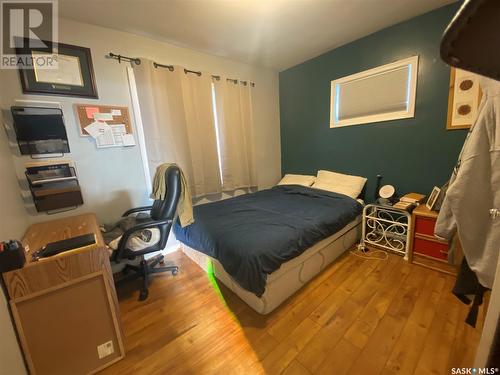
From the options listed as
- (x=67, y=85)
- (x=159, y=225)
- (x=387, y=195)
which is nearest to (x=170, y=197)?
(x=159, y=225)

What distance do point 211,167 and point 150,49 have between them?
4.91ft

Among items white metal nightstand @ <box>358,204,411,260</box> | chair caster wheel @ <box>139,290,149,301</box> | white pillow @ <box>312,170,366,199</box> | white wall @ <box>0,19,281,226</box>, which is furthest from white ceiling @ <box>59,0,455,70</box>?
chair caster wheel @ <box>139,290,149,301</box>

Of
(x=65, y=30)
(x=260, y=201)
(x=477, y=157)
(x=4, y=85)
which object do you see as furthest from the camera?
(x=260, y=201)

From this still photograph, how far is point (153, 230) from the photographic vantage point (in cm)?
193

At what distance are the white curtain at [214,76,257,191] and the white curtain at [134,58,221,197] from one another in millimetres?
145

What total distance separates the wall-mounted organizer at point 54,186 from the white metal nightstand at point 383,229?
3.06 meters

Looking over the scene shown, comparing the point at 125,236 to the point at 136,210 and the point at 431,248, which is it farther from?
the point at 431,248

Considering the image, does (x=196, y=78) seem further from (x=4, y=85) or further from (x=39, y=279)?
(x=39, y=279)

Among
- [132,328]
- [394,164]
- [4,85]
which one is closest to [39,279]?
[132,328]

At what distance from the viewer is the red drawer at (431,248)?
1.98 metres

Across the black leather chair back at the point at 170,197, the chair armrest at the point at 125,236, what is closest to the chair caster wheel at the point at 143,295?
the chair armrest at the point at 125,236

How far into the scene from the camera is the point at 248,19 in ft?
6.80

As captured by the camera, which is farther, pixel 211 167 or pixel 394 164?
pixel 211 167

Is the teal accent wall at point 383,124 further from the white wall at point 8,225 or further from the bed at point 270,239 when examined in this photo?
the white wall at point 8,225
